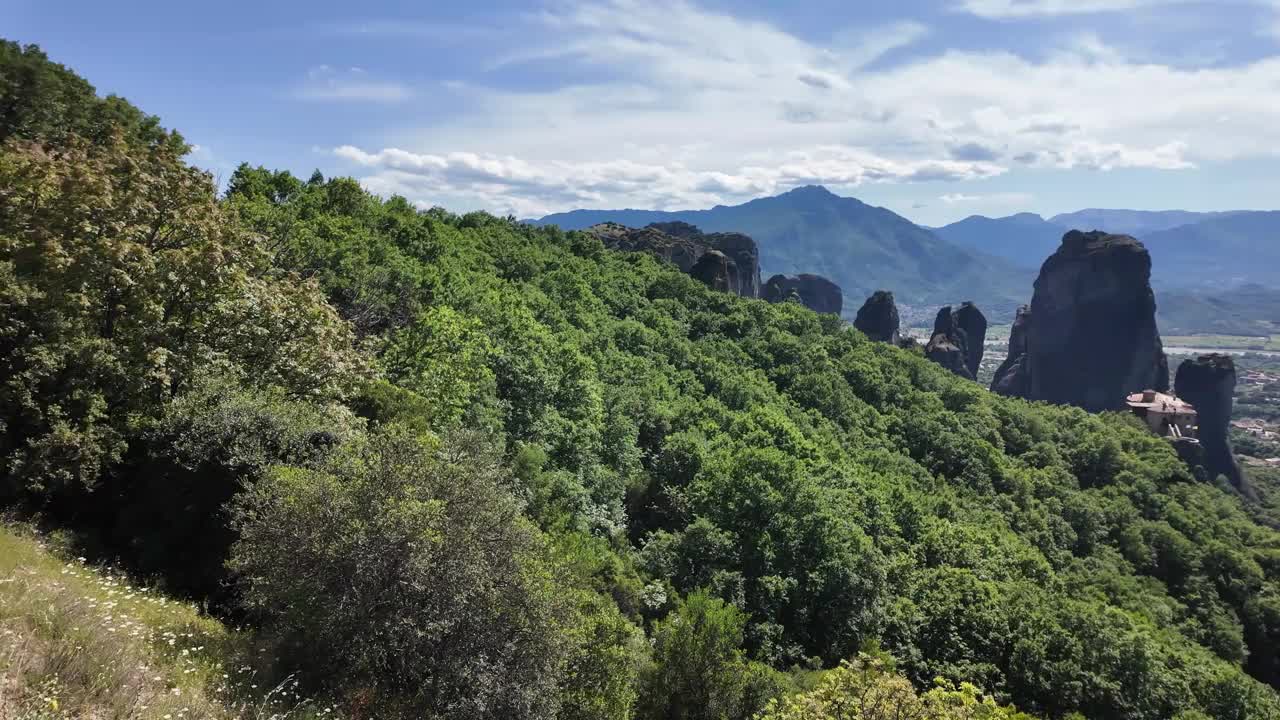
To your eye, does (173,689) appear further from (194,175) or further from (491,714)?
(194,175)

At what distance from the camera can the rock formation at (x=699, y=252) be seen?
132 m

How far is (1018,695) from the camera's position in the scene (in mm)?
35562

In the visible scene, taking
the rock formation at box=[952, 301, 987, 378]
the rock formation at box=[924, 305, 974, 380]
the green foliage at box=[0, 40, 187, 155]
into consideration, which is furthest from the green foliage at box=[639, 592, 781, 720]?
the rock formation at box=[952, 301, 987, 378]

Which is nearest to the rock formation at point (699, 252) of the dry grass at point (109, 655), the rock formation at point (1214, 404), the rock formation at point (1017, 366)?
the rock formation at point (1017, 366)

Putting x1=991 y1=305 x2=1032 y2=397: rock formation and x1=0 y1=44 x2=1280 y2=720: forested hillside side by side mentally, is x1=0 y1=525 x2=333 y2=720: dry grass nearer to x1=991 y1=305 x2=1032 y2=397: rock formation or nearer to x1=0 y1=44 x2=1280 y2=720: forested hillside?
x1=0 y1=44 x2=1280 y2=720: forested hillside

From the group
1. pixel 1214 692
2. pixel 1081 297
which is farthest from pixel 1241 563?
pixel 1081 297

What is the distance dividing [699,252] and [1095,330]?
90.2 metres

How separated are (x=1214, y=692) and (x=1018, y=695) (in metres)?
14.0

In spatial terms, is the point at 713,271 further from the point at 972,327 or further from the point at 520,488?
the point at 520,488

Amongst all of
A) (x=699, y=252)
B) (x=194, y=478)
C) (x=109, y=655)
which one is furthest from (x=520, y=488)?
(x=699, y=252)

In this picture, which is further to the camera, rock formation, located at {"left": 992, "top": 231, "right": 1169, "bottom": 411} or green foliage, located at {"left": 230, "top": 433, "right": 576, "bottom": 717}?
rock formation, located at {"left": 992, "top": 231, "right": 1169, "bottom": 411}

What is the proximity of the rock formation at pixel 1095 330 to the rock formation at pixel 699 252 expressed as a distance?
6876 cm

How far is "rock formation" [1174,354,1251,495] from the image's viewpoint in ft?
430

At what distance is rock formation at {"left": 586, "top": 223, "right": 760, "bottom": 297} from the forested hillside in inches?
2025
